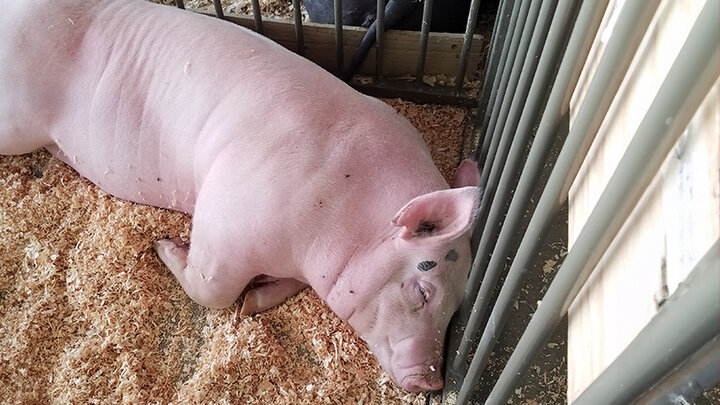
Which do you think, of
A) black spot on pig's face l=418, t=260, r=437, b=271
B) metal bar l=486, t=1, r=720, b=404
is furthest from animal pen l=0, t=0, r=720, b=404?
black spot on pig's face l=418, t=260, r=437, b=271

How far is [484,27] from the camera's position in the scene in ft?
8.62

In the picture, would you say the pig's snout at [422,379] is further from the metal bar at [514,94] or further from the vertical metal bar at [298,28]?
the vertical metal bar at [298,28]

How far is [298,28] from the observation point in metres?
2.40

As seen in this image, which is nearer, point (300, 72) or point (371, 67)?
point (300, 72)

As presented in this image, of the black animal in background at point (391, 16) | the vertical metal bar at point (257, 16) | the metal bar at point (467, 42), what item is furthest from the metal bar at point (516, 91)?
the vertical metal bar at point (257, 16)

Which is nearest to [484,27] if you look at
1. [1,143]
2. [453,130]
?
[453,130]

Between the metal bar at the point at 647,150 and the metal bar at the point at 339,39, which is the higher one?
the metal bar at the point at 647,150

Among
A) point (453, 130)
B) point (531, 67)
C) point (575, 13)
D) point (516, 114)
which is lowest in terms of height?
point (453, 130)

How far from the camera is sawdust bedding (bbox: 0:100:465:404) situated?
1.92m

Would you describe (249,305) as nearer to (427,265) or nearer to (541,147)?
(427,265)

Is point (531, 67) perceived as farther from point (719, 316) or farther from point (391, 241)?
point (719, 316)

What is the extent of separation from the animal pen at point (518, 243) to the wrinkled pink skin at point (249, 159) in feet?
0.38

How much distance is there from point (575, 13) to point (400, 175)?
31.7 inches

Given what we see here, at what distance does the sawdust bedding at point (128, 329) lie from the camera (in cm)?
192
